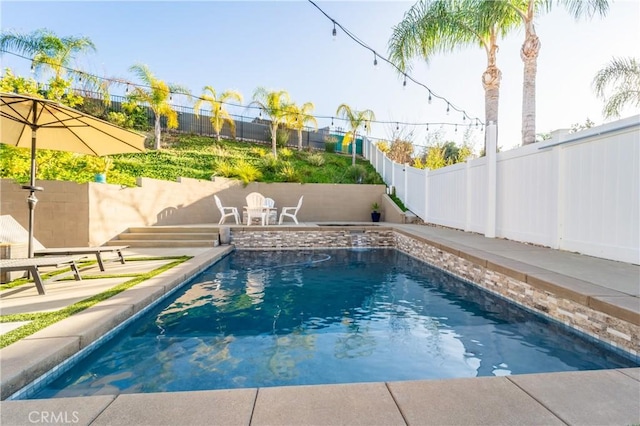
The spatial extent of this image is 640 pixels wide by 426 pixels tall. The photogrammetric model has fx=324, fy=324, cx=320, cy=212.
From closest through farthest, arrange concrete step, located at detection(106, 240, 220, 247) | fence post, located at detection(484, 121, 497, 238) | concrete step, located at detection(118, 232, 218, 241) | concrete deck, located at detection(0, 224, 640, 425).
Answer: concrete deck, located at detection(0, 224, 640, 425), fence post, located at detection(484, 121, 497, 238), concrete step, located at detection(106, 240, 220, 247), concrete step, located at detection(118, 232, 218, 241)

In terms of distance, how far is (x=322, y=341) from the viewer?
9.93 feet

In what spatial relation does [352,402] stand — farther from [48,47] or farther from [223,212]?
[48,47]

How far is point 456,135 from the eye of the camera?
17438mm

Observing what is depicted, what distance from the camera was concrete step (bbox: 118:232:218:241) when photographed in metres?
7.99

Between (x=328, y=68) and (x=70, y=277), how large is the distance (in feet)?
37.9

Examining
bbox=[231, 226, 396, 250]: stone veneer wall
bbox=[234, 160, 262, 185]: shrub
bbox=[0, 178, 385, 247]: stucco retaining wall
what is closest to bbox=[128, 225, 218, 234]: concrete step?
bbox=[0, 178, 385, 247]: stucco retaining wall

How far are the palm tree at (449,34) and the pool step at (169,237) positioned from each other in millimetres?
7021

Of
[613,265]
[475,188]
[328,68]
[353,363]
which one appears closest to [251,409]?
[353,363]

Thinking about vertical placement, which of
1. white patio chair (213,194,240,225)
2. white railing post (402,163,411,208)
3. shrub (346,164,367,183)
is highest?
shrub (346,164,367,183)

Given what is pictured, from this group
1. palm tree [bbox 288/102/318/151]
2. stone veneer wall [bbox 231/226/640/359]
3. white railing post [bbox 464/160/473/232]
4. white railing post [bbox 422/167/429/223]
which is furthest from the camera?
palm tree [bbox 288/102/318/151]

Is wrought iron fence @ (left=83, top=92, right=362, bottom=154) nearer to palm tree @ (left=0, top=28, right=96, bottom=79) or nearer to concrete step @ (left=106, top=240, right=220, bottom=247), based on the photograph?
palm tree @ (left=0, top=28, right=96, bottom=79)

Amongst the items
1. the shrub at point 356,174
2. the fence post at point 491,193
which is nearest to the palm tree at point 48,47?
the shrub at point 356,174

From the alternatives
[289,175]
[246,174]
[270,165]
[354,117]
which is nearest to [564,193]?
[289,175]

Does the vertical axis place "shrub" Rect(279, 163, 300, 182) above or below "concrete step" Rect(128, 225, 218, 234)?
above
